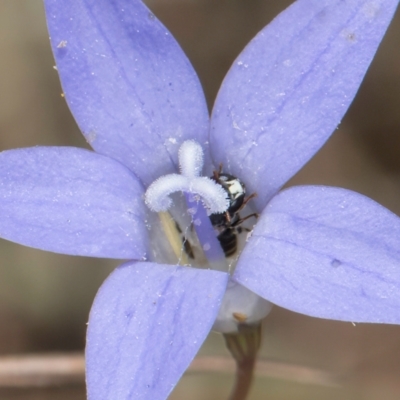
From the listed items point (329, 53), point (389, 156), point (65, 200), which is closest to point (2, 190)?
point (65, 200)

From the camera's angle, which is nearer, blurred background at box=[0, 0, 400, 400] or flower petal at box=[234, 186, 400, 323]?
flower petal at box=[234, 186, 400, 323]

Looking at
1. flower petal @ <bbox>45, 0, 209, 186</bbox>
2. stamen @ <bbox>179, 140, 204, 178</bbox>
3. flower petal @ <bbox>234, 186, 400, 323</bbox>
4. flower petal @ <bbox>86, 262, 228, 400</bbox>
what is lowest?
flower petal @ <bbox>86, 262, 228, 400</bbox>

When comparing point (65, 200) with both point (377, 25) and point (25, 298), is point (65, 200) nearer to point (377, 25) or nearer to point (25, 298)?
point (377, 25)

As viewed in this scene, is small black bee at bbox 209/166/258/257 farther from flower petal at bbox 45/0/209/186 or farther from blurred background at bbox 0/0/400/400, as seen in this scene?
blurred background at bbox 0/0/400/400

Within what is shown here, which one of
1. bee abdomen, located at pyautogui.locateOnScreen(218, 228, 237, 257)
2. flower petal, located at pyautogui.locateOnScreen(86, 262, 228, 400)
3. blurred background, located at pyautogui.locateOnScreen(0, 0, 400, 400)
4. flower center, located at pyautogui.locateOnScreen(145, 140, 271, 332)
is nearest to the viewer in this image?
flower petal, located at pyautogui.locateOnScreen(86, 262, 228, 400)

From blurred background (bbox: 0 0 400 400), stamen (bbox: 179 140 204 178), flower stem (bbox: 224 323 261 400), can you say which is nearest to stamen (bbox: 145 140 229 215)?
stamen (bbox: 179 140 204 178)

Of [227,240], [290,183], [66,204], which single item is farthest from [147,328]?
[290,183]
